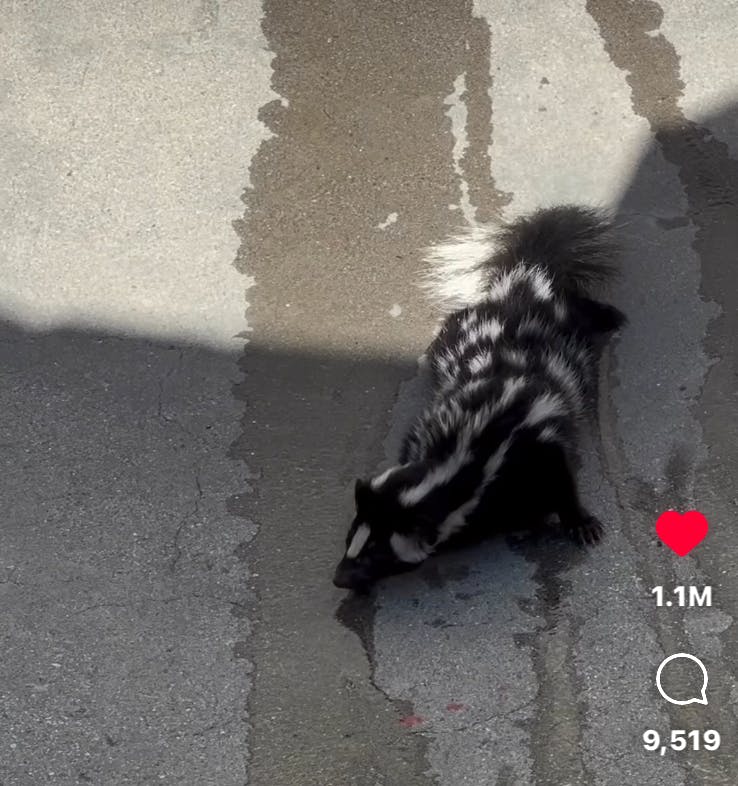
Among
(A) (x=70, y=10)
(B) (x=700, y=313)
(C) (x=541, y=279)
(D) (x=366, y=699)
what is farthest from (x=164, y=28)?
(D) (x=366, y=699)

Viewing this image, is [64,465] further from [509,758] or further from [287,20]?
[287,20]

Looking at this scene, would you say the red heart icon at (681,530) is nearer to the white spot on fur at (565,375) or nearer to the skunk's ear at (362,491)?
the white spot on fur at (565,375)

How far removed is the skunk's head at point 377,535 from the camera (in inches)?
190

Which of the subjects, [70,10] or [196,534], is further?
[70,10]

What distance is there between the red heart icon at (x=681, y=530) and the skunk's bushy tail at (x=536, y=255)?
1.20 meters

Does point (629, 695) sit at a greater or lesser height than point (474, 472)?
lesser

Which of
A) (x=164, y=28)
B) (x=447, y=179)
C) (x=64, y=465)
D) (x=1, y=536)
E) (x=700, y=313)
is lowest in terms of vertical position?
(x=1, y=536)

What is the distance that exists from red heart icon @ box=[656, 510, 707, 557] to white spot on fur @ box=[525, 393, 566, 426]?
55cm

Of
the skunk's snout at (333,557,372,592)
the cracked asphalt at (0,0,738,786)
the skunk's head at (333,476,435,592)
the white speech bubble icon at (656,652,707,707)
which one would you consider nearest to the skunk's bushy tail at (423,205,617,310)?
the cracked asphalt at (0,0,738,786)

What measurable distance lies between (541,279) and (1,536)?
2402 mm

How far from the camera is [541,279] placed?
→ 5816 mm

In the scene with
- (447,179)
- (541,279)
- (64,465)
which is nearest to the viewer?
(64,465)

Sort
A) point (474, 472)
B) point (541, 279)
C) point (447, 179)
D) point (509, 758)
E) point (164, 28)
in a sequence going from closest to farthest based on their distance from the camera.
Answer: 1. point (509, 758)
2. point (474, 472)
3. point (541, 279)
4. point (447, 179)
5. point (164, 28)

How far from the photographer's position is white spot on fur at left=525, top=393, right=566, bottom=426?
5141 mm
